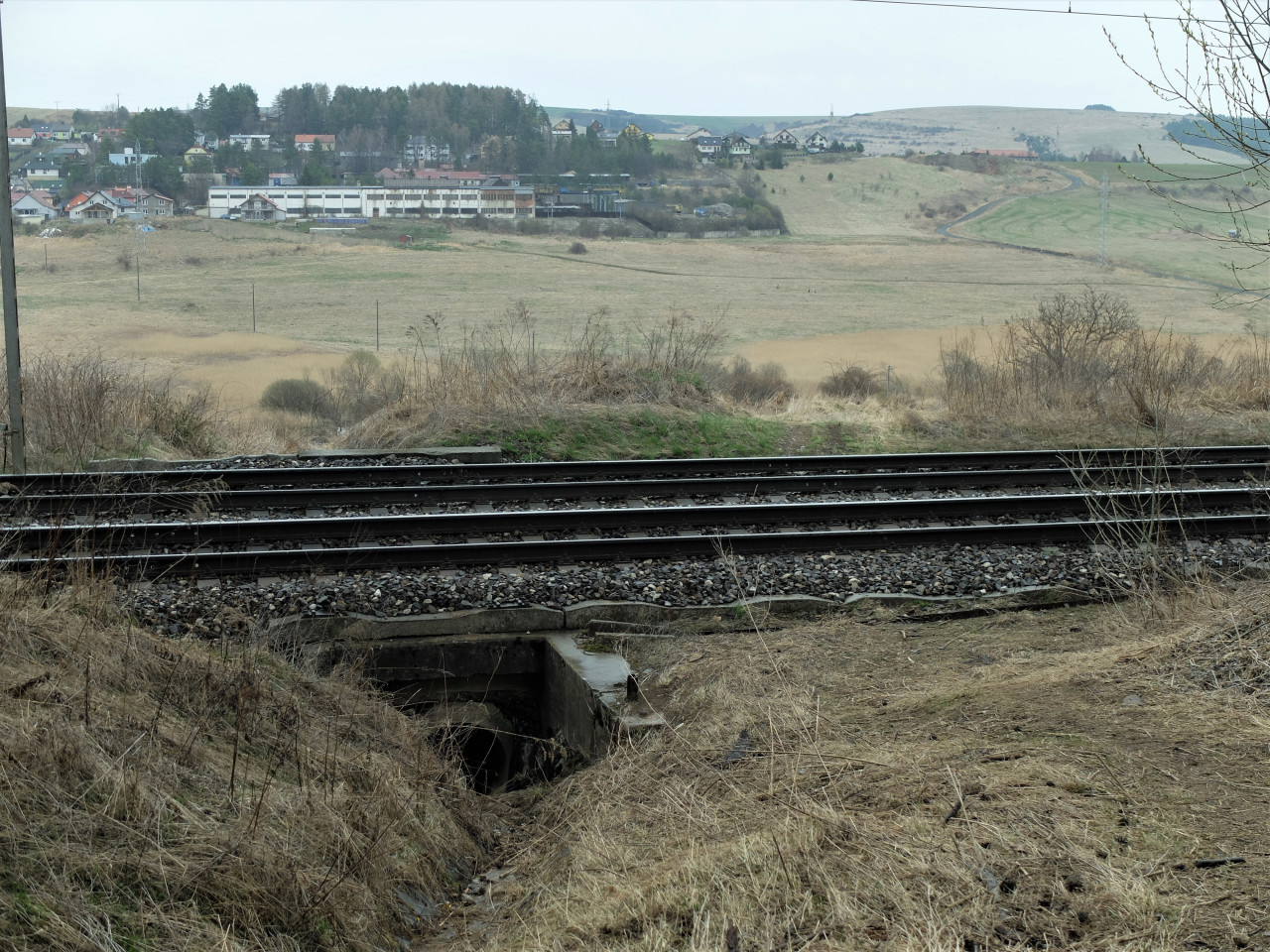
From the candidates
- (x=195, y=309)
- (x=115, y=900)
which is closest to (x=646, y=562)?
(x=115, y=900)

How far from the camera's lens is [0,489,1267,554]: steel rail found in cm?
858

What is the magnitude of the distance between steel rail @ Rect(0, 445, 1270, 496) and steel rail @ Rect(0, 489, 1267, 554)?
620 millimetres

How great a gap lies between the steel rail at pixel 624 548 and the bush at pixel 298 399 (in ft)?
49.5

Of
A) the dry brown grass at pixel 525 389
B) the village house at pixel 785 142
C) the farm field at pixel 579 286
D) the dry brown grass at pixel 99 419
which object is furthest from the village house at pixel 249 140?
the dry brown grass at pixel 99 419

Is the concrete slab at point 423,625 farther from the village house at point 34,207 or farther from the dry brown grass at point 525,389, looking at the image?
the village house at point 34,207

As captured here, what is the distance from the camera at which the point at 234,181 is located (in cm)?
9512

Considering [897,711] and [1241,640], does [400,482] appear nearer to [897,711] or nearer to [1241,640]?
[897,711]

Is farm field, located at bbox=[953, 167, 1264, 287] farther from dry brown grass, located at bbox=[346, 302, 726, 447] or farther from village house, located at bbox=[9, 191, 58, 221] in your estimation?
village house, located at bbox=[9, 191, 58, 221]

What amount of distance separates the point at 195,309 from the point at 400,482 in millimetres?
48399

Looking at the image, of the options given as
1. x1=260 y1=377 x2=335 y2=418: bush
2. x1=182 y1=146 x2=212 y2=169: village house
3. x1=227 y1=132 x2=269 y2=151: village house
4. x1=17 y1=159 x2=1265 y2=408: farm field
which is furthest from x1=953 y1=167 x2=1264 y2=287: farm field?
x1=182 y1=146 x2=212 y2=169: village house

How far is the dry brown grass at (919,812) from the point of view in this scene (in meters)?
3.50

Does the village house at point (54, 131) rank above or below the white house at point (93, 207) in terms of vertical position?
above

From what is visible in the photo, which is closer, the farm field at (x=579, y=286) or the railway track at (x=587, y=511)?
the railway track at (x=587, y=511)

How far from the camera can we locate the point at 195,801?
14.2 ft
